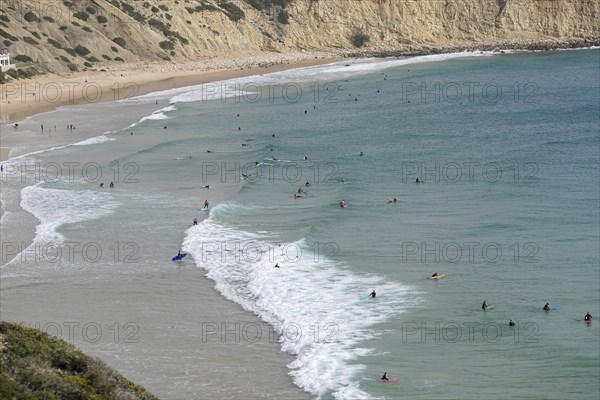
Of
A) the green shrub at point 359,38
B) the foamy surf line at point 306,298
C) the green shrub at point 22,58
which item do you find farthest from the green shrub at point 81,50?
the foamy surf line at point 306,298

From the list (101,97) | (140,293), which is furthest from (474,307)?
(101,97)

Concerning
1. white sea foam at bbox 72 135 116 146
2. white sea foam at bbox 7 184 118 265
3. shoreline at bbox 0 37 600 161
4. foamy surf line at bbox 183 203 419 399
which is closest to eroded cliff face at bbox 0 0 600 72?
shoreline at bbox 0 37 600 161

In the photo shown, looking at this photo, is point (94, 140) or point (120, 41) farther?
point (120, 41)

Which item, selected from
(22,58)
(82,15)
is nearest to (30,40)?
(22,58)

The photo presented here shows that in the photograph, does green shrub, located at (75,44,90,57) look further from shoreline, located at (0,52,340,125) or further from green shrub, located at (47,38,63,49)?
shoreline, located at (0,52,340,125)

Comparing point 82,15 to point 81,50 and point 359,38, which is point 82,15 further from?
point 359,38

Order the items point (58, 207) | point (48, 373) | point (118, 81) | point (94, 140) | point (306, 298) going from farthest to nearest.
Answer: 1. point (118, 81)
2. point (94, 140)
3. point (58, 207)
4. point (306, 298)
5. point (48, 373)

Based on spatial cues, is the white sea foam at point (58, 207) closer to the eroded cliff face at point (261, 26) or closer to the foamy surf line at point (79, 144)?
the foamy surf line at point (79, 144)
